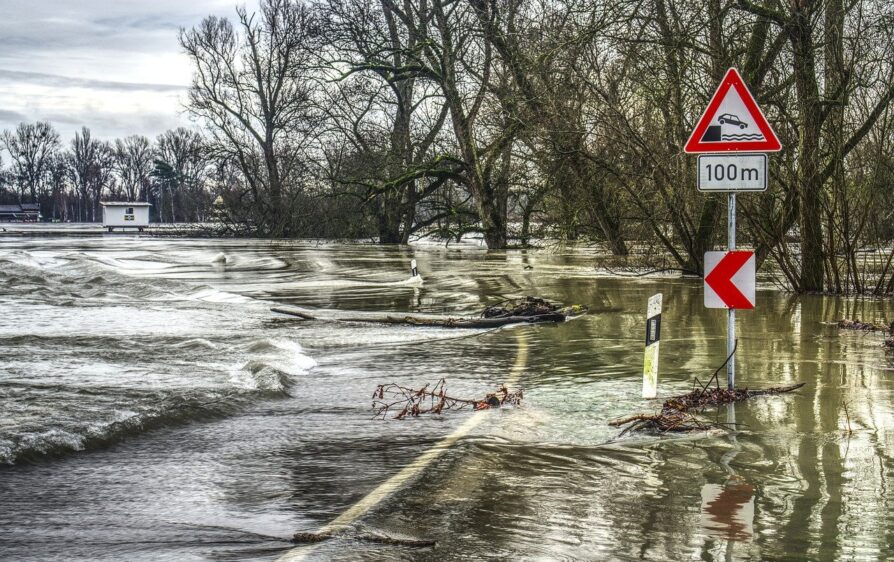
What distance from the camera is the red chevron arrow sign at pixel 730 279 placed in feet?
29.4

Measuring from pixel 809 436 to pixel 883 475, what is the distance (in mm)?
1208

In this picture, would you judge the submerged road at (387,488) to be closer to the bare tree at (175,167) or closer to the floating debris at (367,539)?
the floating debris at (367,539)

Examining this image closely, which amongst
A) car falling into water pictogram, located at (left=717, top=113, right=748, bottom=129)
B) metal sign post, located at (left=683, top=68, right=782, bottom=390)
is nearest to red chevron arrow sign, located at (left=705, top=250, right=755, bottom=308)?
metal sign post, located at (left=683, top=68, right=782, bottom=390)

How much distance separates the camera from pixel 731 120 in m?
9.09

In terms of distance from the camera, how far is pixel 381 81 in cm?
4650

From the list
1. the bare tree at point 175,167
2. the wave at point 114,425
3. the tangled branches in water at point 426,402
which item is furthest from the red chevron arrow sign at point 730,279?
the bare tree at point 175,167

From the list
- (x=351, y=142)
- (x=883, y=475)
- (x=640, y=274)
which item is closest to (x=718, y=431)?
(x=883, y=475)

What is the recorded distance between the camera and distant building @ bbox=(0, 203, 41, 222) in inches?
5659

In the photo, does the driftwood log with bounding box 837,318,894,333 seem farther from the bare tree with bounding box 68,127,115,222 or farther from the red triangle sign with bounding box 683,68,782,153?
the bare tree with bounding box 68,127,115,222

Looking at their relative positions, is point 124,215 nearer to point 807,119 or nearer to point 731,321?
point 807,119

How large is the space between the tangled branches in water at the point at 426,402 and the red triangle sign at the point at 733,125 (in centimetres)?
264

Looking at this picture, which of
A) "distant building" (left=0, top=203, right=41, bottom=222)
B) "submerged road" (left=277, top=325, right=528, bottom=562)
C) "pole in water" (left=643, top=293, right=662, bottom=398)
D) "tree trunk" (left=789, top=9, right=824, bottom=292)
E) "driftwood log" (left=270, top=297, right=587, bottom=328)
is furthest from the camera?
"distant building" (left=0, top=203, right=41, bottom=222)

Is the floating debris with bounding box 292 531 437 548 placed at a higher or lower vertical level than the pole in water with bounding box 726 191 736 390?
lower

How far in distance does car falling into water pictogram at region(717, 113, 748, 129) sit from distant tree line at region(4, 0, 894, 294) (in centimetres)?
993
